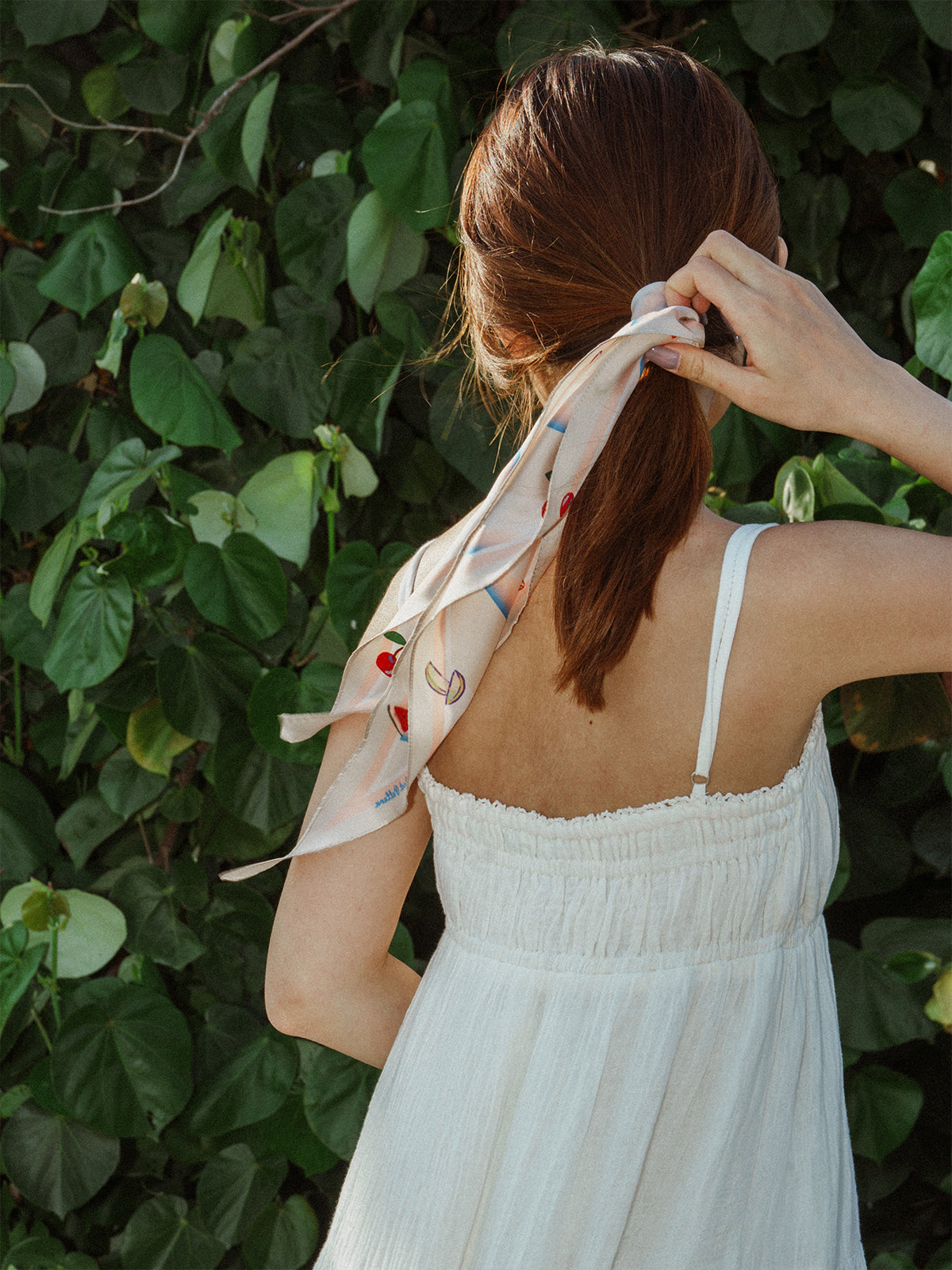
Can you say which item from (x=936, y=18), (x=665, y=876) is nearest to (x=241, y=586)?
(x=665, y=876)

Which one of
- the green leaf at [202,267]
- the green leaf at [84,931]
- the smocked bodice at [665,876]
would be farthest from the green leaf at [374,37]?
the green leaf at [84,931]

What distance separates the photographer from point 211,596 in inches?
45.4

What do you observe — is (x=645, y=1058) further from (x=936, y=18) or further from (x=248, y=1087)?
(x=936, y=18)

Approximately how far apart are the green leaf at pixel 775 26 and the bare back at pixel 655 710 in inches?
25.7

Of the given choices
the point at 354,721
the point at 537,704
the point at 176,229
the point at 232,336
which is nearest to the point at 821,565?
the point at 537,704

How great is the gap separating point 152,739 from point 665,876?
0.78 m

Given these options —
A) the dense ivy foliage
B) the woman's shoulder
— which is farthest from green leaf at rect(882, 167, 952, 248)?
the woman's shoulder

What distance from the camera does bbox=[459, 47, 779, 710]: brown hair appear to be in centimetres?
65

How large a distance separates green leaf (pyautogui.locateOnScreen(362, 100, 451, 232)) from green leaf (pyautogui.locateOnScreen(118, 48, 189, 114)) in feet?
1.28

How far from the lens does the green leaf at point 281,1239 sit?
1278 mm

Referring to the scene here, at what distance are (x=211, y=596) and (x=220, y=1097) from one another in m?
0.60

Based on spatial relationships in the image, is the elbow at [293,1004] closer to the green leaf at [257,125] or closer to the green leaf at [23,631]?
the green leaf at [23,631]

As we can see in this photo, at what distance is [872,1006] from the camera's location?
1.09 meters

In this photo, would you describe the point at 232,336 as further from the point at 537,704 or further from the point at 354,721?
the point at 537,704
